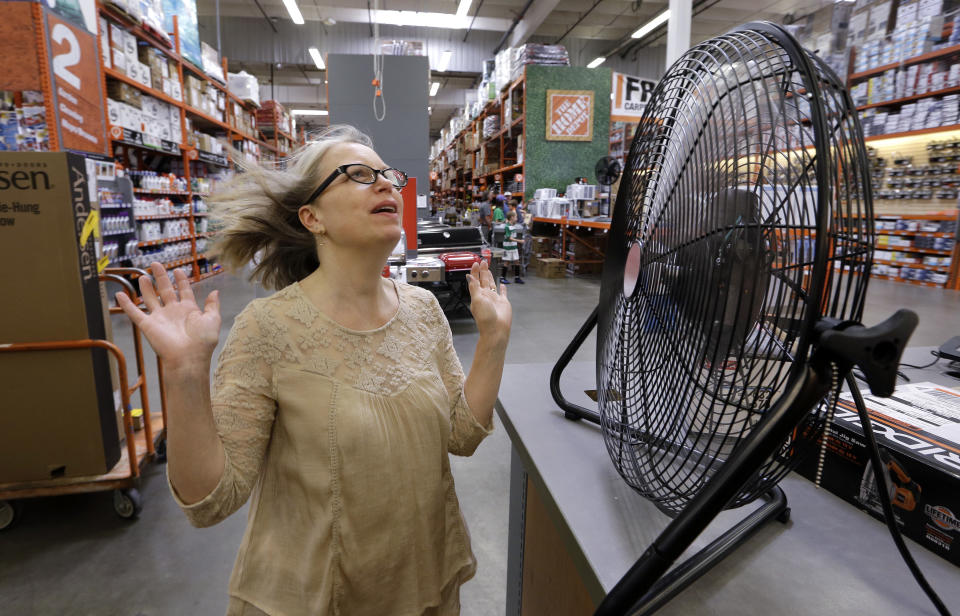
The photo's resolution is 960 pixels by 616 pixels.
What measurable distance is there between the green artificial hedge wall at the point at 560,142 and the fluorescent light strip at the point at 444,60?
22.8ft

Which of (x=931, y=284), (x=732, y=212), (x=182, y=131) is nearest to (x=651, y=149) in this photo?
(x=732, y=212)

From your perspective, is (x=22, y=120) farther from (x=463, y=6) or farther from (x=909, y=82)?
(x=463, y=6)

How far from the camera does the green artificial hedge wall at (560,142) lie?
895 cm

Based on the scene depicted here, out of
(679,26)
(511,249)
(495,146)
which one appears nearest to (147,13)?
(511,249)

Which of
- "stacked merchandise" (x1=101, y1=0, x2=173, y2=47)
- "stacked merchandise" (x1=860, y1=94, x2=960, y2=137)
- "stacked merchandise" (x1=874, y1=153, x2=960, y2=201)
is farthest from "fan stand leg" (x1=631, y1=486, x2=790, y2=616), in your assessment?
"stacked merchandise" (x1=101, y1=0, x2=173, y2=47)

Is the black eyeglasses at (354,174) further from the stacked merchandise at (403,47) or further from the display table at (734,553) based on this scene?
the stacked merchandise at (403,47)

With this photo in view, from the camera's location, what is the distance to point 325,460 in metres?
0.87

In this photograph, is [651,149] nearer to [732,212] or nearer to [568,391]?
[732,212]

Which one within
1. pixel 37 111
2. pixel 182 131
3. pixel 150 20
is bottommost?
pixel 37 111

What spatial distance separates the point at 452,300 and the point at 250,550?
16.5 ft

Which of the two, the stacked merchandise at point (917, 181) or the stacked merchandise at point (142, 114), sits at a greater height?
the stacked merchandise at point (142, 114)

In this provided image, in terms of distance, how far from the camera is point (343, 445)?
863mm

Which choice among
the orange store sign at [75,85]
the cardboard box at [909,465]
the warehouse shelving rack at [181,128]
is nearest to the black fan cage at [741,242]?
the cardboard box at [909,465]

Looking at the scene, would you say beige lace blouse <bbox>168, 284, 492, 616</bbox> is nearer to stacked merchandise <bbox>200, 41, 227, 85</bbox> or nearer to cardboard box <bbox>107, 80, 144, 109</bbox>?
cardboard box <bbox>107, 80, 144, 109</bbox>
